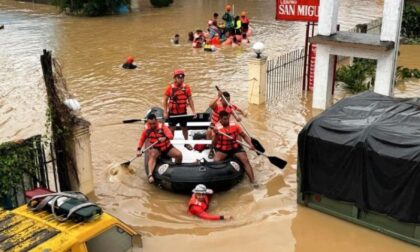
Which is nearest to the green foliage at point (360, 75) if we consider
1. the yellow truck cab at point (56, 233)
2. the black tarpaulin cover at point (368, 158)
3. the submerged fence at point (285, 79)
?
the submerged fence at point (285, 79)

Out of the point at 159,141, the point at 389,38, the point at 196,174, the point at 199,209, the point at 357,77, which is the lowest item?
the point at 199,209

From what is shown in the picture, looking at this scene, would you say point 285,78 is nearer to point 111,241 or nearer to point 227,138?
point 227,138

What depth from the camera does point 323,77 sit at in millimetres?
14008

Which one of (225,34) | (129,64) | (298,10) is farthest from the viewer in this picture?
(225,34)

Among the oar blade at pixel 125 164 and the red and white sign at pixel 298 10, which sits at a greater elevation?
the red and white sign at pixel 298 10


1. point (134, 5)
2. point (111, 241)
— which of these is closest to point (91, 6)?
point (134, 5)

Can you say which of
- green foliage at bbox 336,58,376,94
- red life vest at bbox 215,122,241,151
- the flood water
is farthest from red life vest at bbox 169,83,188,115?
green foliage at bbox 336,58,376,94

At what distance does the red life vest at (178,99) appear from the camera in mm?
11727

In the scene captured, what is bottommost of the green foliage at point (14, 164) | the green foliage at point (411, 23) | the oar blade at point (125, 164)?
the oar blade at point (125, 164)

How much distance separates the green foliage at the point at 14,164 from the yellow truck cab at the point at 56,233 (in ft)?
5.62

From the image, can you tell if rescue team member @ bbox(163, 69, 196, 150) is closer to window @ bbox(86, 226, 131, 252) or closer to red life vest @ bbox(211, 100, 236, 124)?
red life vest @ bbox(211, 100, 236, 124)

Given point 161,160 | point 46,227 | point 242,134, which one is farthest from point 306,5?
point 46,227

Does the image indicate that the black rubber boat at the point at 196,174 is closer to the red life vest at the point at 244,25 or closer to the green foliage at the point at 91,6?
the red life vest at the point at 244,25

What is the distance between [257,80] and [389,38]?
12.5 ft
